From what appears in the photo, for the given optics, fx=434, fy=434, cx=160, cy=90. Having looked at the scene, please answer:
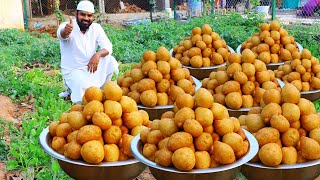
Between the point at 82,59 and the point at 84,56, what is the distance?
2.0 inches

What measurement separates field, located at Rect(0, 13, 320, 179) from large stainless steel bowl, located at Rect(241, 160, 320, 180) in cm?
159

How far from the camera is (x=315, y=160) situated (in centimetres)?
274

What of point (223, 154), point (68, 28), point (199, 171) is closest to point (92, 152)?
point (199, 171)

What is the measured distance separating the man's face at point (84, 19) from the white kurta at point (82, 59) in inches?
4.0

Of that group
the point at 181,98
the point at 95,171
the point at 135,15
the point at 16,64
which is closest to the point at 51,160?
the point at 95,171

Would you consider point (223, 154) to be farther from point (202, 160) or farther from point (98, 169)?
point (98, 169)

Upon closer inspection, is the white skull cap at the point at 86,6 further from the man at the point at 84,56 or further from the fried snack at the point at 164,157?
Result: the fried snack at the point at 164,157

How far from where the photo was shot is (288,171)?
270 cm

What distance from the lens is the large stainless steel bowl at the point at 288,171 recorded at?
2695mm

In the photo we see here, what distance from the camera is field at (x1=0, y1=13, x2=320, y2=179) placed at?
3829mm

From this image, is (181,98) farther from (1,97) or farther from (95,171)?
(1,97)

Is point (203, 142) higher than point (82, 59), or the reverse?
point (82, 59)

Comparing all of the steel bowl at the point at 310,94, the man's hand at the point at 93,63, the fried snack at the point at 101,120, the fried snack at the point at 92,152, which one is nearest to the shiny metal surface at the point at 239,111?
the steel bowl at the point at 310,94

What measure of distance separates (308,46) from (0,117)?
5.95m
